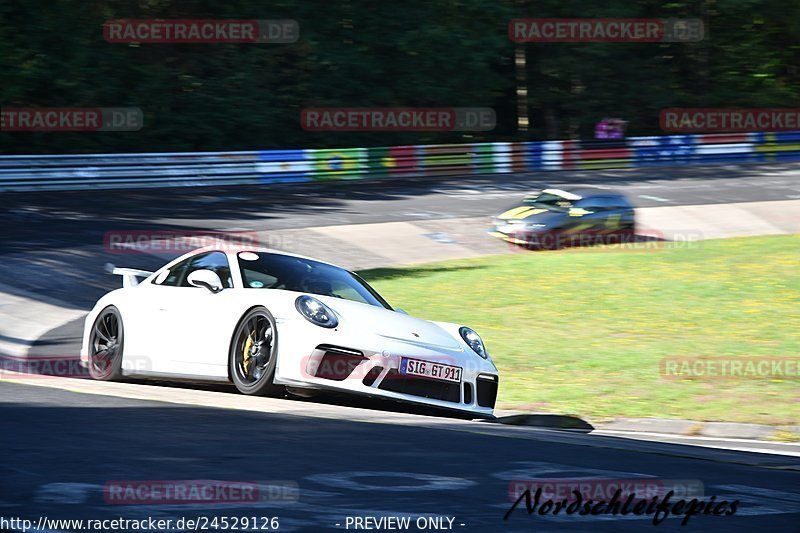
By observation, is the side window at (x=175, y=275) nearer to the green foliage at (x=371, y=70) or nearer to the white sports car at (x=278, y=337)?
the white sports car at (x=278, y=337)

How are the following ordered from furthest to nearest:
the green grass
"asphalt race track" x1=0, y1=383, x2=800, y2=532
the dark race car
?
the dark race car
the green grass
"asphalt race track" x1=0, y1=383, x2=800, y2=532

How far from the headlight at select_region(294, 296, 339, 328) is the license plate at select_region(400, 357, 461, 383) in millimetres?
566

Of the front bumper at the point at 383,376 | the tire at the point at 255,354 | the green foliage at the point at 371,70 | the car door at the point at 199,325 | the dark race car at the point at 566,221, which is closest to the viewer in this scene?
the front bumper at the point at 383,376

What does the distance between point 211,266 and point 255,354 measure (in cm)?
123

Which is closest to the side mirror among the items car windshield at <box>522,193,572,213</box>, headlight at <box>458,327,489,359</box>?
headlight at <box>458,327,489,359</box>

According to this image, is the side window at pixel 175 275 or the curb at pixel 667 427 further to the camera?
the side window at pixel 175 275

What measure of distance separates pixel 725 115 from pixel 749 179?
39.1 feet

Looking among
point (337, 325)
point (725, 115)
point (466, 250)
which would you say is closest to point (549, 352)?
point (337, 325)

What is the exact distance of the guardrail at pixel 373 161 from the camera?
2814cm

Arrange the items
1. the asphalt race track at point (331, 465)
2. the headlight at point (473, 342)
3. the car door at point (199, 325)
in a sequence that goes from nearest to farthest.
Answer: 1. the asphalt race track at point (331, 465)
2. the car door at point (199, 325)
3. the headlight at point (473, 342)

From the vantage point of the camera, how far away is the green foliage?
35.2 metres

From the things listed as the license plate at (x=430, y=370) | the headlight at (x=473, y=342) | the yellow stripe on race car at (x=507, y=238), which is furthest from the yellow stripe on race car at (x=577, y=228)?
the license plate at (x=430, y=370)

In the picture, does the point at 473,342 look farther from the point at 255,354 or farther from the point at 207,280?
the point at 207,280

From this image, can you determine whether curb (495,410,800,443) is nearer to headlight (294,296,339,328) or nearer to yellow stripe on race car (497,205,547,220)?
headlight (294,296,339,328)
